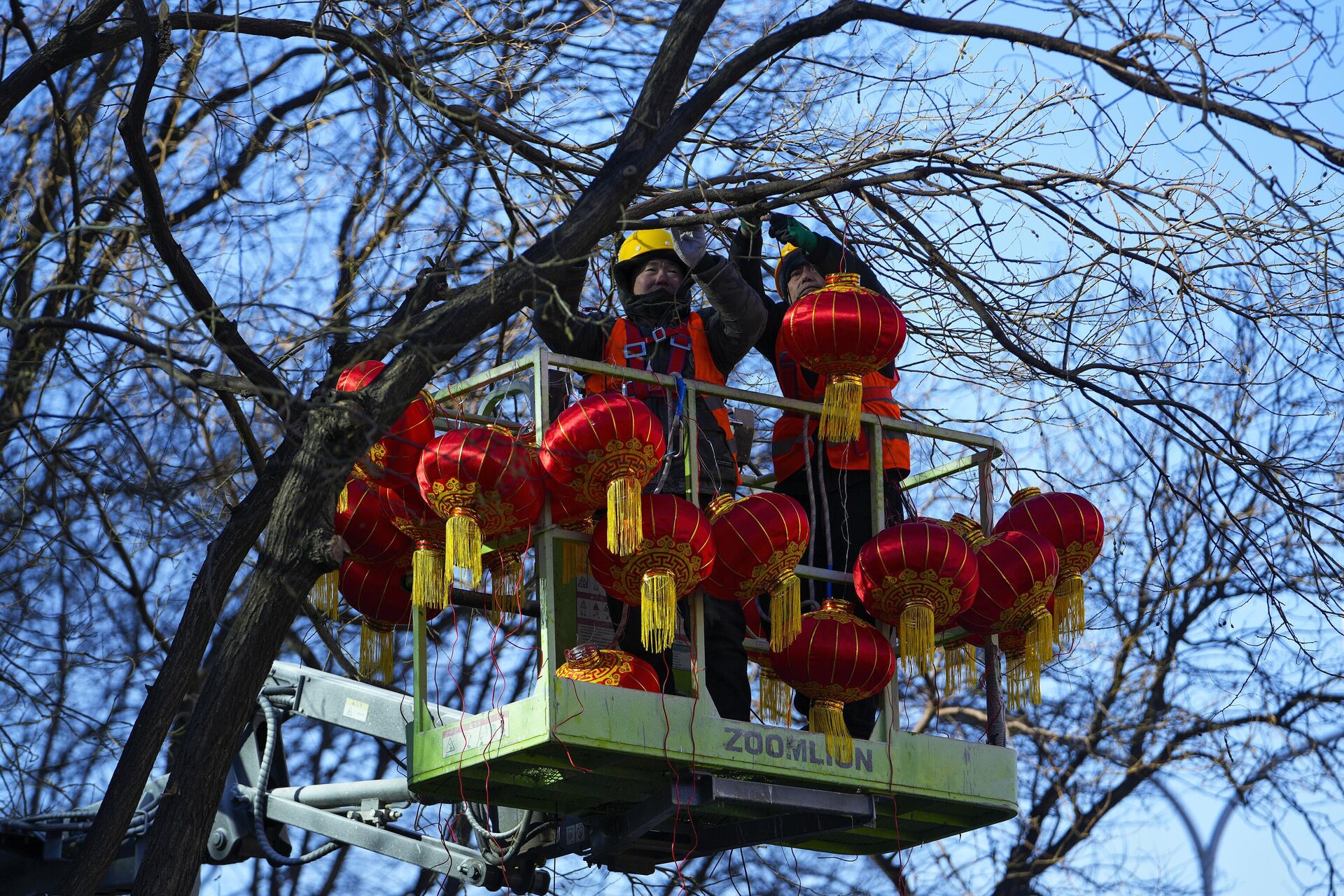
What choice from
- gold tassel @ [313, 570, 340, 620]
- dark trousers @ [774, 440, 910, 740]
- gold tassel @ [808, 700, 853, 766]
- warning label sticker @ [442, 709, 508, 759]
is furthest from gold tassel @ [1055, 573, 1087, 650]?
gold tassel @ [313, 570, 340, 620]

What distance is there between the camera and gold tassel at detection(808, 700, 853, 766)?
720 cm

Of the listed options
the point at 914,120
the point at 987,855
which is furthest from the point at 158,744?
the point at 987,855

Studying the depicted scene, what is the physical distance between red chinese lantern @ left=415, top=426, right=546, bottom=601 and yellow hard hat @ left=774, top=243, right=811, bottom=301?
77.6 inches

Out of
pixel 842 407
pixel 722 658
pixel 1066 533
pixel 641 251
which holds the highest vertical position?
pixel 641 251

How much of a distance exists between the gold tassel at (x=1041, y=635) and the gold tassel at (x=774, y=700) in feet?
3.36

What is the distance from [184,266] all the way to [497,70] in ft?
5.36

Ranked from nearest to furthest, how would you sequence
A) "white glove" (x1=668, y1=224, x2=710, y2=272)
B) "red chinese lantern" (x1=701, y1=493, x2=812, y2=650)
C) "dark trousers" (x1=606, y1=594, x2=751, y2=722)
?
"red chinese lantern" (x1=701, y1=493, x2=812, y2=650) → "dark trousers" (x1=606, y1=594, x2=751, y2=722) → "white glove" (x1=668, y1=224, x2=710, y2=272)

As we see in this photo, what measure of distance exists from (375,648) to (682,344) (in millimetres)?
1864

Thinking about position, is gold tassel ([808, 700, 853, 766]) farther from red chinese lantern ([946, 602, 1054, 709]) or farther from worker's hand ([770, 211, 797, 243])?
worker's hand ([770, 211, 797, 243])

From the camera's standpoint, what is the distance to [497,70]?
8.18m

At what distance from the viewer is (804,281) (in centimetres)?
818

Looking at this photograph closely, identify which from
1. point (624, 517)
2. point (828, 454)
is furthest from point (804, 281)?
point (624, 517)

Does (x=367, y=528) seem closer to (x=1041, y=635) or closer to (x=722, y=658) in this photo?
(x=722, y=658)

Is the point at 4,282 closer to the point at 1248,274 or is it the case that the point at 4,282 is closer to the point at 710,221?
the point at 710,221
